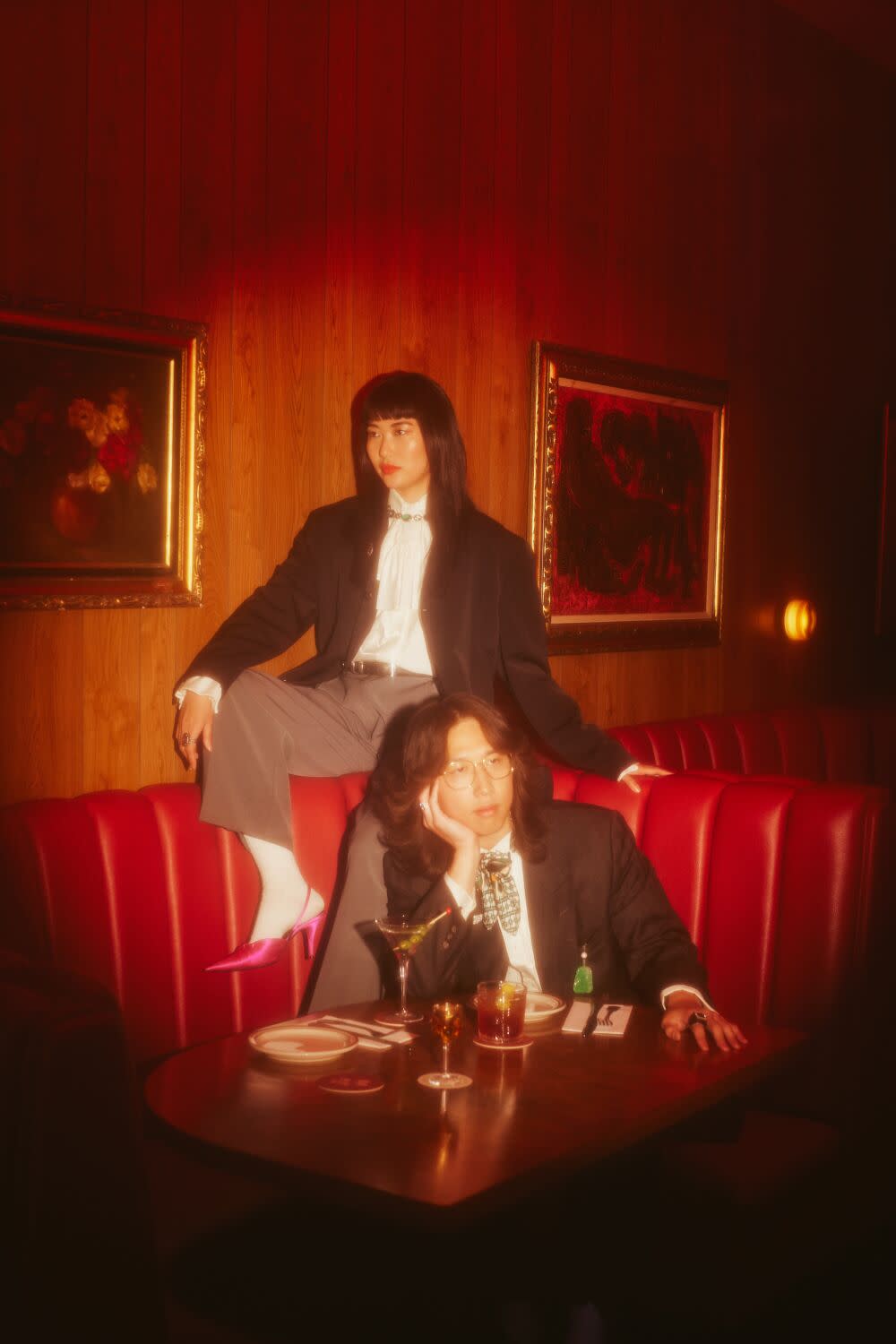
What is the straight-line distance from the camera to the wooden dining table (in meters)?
1.66

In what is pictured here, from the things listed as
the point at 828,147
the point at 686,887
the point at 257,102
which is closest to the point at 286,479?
the point at 257,102

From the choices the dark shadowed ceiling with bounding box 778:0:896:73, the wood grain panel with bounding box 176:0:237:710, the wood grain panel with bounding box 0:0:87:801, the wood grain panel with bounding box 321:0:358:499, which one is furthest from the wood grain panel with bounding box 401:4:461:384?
the dark shadowed ceiling with bounding box 778:0:896:73

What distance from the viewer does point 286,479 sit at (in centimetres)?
363

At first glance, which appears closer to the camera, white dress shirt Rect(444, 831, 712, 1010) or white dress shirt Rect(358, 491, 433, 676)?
white dress shirt Rect(444, 831, 712, 1010)

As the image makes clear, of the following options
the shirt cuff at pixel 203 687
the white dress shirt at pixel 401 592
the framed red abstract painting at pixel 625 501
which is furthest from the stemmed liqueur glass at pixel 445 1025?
the framed red abstract painting at pixel 625 501

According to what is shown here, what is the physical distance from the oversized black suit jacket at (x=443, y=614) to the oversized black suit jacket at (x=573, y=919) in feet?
2.18

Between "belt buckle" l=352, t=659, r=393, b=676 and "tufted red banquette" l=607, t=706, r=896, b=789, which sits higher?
"belt buckle" l=352, t=659, r=393, b=676

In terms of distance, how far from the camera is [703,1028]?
2.17 meters

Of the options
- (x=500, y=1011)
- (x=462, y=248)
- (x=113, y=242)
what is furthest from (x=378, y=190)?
(x=500, y=1011)

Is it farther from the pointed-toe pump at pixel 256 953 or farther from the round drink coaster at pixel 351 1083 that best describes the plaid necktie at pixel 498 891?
the round drink coaster at pixel 351 1083

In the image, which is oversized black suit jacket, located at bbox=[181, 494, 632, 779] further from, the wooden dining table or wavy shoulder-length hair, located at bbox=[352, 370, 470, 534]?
the wooden dining table

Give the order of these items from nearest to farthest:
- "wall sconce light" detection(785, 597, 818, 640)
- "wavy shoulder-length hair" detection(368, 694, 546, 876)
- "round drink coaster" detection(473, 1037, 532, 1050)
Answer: "round drink coaster" detection(473, 1037, 532, 1050)
"wavy shoulder-length hair" detection(368, 694, 546, 876)
"wall sconce light" detection(785, 597, 818, 640)

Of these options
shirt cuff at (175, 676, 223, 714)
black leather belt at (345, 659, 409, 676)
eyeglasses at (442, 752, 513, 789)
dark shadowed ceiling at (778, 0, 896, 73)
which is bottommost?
eyeglasses at (442, 752, 513, 789)

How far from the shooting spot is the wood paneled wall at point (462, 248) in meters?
3.14
